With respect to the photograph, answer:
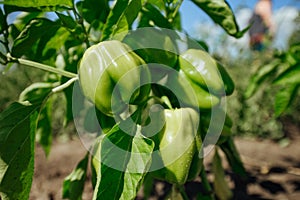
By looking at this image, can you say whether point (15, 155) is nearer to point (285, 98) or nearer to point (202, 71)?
point (202, 71)

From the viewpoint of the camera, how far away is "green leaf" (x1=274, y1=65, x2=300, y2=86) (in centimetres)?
99

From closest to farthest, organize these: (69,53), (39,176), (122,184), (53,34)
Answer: (122,184), (53,34), (69,53), (39,176)

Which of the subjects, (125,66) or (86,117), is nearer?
(125,66)

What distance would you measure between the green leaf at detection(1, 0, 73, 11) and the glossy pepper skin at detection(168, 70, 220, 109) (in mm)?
250

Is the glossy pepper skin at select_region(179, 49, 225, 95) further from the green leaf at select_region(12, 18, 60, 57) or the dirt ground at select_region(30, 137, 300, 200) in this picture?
the dirt ground at select_region(30, 137, 300, 200)

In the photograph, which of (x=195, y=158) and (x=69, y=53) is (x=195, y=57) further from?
(x=69, y=53)

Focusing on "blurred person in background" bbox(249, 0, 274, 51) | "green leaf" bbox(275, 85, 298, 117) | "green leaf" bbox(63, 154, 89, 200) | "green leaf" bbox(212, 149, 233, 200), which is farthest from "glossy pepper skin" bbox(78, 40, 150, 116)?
"blurred person in background" bbox(249, 0, 274, 51)

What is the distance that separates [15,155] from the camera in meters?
0.59

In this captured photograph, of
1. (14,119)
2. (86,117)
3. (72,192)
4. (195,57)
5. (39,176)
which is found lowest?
(39,176)

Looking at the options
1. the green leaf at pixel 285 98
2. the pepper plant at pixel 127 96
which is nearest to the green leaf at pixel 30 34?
the pepper plant at pixel 127 96

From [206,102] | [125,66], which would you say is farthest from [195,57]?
[125,66]

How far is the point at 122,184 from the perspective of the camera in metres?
0.51

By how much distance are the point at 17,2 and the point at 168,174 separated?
15.5 inches

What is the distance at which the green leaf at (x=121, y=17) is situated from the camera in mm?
580
